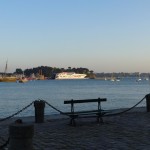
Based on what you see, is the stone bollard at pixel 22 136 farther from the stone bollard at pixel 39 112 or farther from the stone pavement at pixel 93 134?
the stone bollard at pixel 39 112

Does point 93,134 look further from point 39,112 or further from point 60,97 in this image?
point 60,97

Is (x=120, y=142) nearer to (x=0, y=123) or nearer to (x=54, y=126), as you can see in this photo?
(x=54, y=126)

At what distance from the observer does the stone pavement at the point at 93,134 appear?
10641mm

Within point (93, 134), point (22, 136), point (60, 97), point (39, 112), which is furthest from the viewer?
point (60, 97)

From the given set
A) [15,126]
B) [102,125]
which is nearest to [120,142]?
[102,125]

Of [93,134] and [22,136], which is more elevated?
[22,136]

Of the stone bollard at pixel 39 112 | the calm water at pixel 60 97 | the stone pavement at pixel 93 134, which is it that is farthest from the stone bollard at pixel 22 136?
the calm water at pixel 60 97

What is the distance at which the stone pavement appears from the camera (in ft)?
34.9

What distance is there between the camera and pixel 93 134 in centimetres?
1258

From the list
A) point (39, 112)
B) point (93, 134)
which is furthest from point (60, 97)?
point (93, 134)

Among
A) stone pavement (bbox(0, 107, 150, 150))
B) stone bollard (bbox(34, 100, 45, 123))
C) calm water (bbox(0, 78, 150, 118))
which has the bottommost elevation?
calm water (bbox(0, 78, 150, 118))

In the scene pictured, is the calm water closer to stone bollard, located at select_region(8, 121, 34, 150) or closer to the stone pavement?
the stone pavement

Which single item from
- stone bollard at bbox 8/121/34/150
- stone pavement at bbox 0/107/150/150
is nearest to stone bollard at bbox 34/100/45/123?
stone pavement at bbox 0/107/150/150

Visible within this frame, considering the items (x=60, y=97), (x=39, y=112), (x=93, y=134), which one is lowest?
(x=60, y=97)
